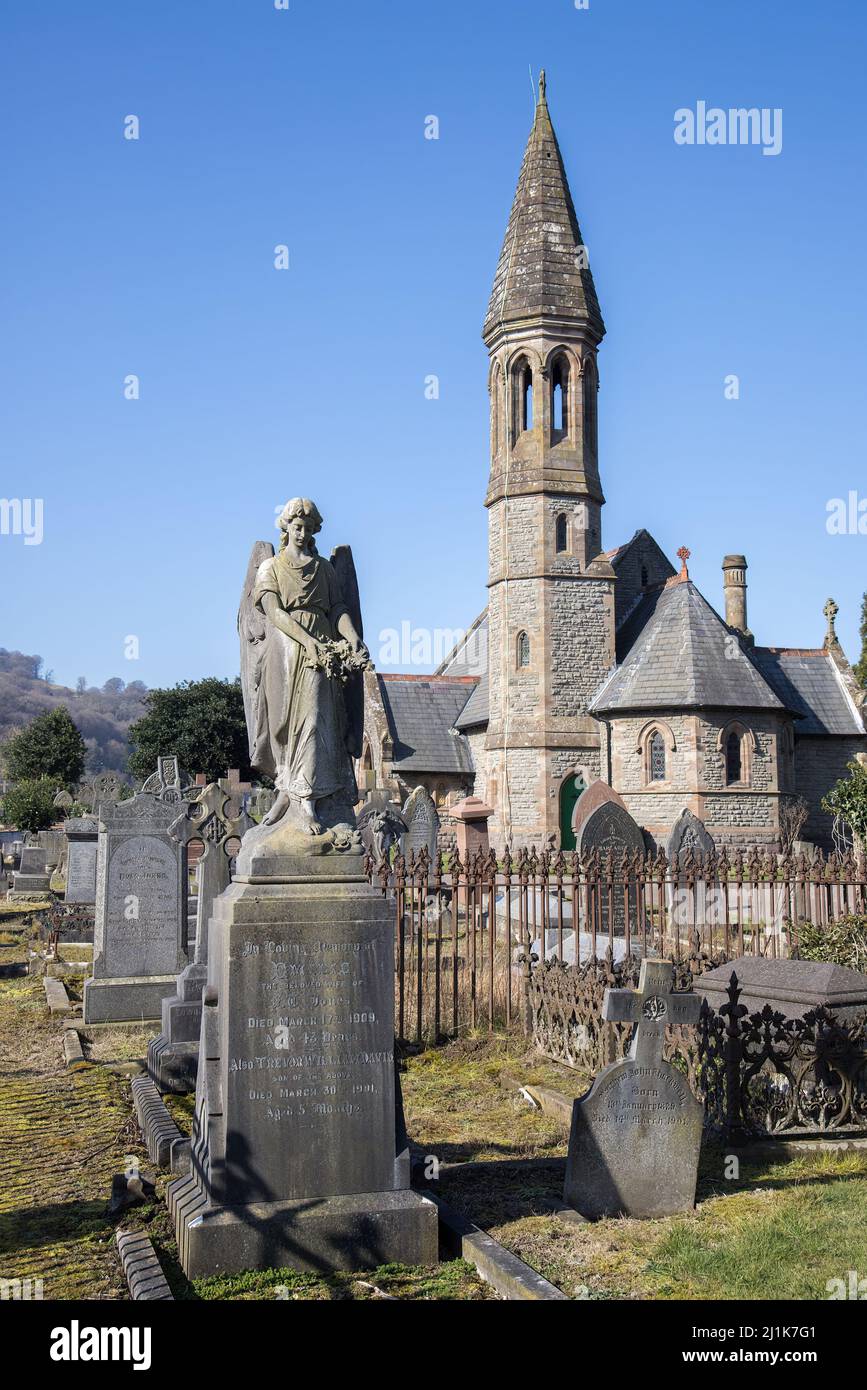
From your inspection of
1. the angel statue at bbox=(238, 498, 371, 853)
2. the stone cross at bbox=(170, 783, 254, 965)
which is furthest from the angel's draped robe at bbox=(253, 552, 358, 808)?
the stone cross at bbox=(170, 783, 254, 965)

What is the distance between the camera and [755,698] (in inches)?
1230

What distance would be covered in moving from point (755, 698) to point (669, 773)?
319 centimetres

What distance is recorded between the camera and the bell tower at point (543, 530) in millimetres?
33438

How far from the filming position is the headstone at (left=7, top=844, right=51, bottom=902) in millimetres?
25141

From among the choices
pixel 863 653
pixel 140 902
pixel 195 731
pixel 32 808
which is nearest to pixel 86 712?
pixel 195 731

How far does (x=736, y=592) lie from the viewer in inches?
1576

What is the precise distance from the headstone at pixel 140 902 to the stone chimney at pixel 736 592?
30.6 meters

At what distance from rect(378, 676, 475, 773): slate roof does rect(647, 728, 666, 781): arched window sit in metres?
8.16

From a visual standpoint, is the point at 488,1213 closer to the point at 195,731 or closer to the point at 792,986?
the point at 792,986

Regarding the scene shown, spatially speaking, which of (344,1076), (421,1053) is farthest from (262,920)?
(421,1053)

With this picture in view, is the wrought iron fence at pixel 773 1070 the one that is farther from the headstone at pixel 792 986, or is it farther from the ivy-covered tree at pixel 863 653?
the ivy-covered tree at pixel 863 653

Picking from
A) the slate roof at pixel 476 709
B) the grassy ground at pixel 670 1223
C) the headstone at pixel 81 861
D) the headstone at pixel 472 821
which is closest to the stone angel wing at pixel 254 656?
the grassy ground at pixel 670 1223

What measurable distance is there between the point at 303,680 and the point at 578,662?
2805cm
